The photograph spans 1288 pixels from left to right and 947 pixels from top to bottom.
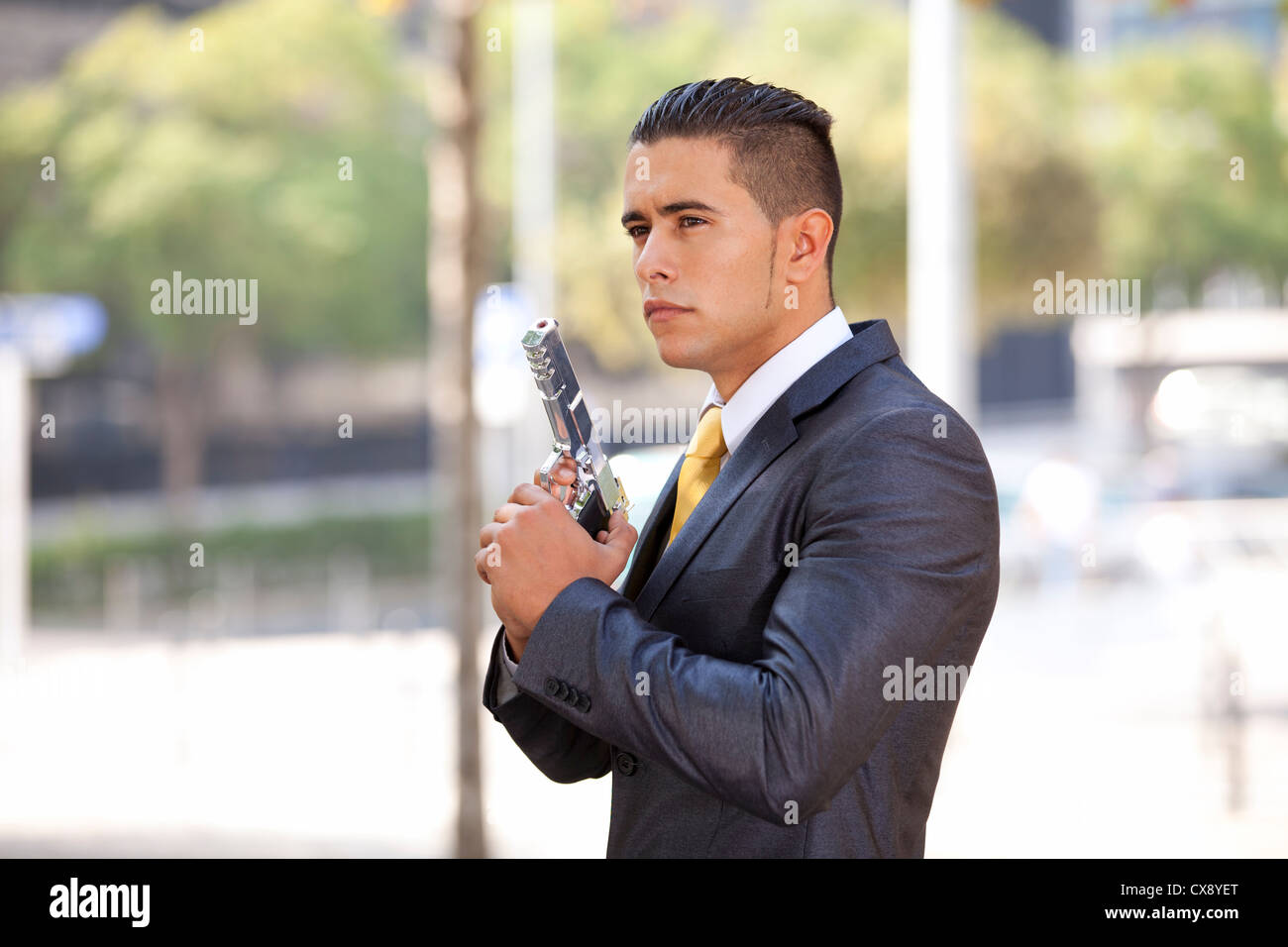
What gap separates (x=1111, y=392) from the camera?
1388 inches

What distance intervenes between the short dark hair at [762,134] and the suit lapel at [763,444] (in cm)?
10

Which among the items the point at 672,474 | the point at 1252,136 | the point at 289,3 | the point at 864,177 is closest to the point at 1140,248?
the point at 1252,136

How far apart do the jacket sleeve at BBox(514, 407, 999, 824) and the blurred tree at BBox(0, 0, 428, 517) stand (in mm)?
17404

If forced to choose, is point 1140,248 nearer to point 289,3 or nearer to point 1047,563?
point 1047,563

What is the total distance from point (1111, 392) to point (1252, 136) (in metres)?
13.4

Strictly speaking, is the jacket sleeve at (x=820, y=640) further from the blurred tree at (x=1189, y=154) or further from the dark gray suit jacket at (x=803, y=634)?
the blurred tree at (x=1189, y=154)

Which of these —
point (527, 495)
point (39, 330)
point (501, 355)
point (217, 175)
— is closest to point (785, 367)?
point (527, 495)

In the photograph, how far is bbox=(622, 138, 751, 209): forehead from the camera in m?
1.78

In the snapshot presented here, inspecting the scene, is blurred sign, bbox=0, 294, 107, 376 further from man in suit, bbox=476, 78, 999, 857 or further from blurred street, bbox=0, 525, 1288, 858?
man in suit, bbox=476, 78, 999, 857

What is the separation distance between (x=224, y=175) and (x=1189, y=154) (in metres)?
14.2

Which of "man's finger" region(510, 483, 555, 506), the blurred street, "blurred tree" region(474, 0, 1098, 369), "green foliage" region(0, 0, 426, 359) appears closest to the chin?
"man's finger" region(510, 483, 555, 506)

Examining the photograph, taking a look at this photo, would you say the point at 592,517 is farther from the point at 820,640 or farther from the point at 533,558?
the point at 820,640

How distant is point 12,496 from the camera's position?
1081 cm

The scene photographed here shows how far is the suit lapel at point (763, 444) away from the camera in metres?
1.81
